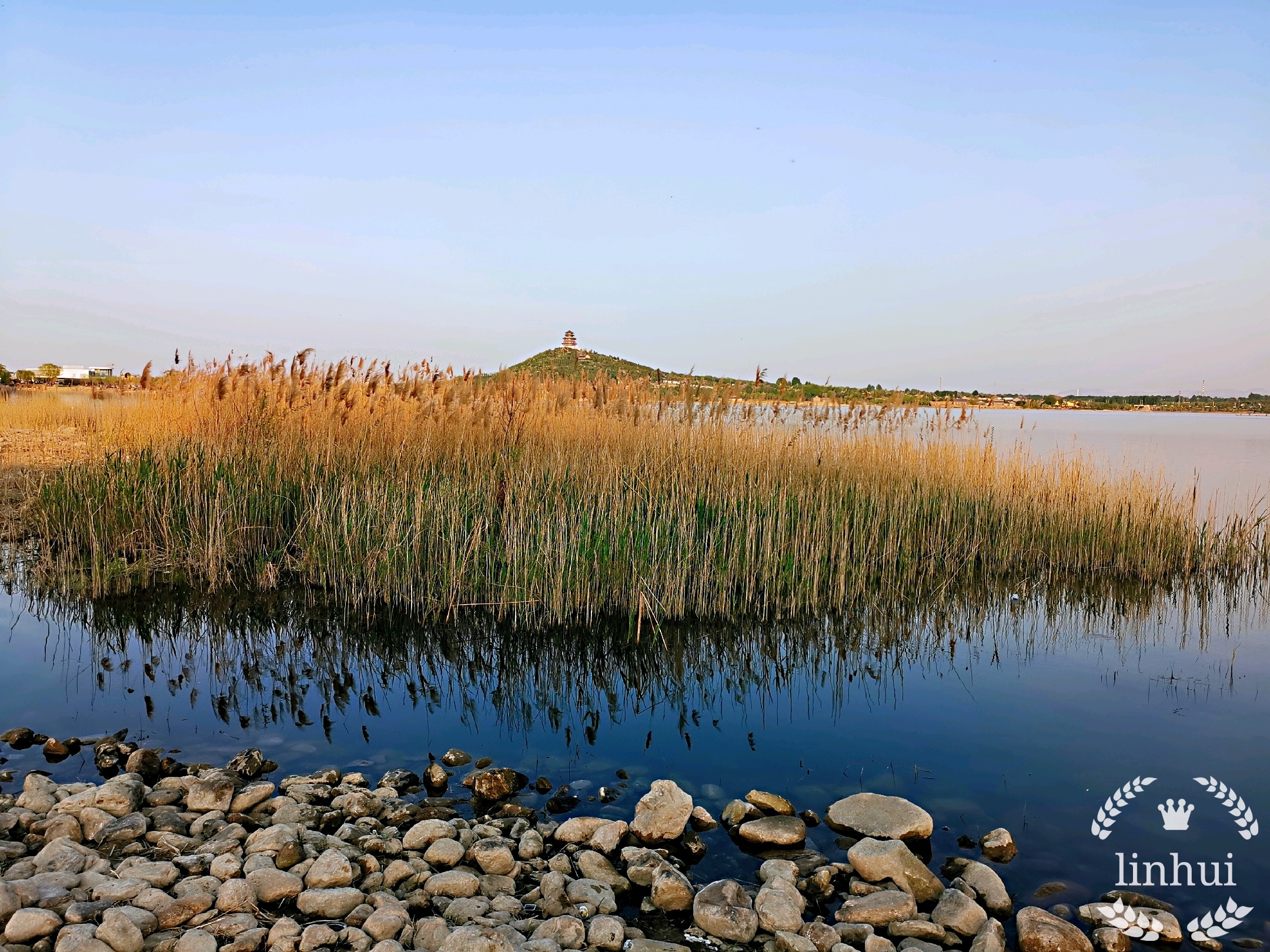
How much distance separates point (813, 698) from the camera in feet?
13.7

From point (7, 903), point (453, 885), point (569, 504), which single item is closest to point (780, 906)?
point (453, 885)

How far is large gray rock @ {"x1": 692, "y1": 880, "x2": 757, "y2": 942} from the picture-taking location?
2.32m

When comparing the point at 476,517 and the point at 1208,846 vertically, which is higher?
the point at 476,517

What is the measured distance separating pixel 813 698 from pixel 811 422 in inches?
198

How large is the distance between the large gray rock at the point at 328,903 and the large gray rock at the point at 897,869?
1.64m

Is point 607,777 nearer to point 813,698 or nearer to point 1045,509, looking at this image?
point 813,698

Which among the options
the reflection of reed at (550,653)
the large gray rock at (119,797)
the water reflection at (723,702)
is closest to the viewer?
the large gray rock at (119,797)

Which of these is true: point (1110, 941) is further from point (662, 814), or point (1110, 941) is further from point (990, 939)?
point (662, 814)

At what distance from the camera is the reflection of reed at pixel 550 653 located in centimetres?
409

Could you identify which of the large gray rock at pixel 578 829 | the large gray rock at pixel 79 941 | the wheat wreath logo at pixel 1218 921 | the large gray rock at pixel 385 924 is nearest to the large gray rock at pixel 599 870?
the large gray rock at pixel 578 829

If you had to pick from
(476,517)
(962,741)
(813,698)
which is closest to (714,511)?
(476,517)

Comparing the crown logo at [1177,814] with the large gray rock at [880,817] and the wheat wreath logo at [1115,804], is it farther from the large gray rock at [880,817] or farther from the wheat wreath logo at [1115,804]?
the large gray rock at [880,817]

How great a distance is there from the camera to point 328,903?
2338 millimetres

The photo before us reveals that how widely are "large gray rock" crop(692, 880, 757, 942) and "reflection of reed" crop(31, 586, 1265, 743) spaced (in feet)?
4.26
